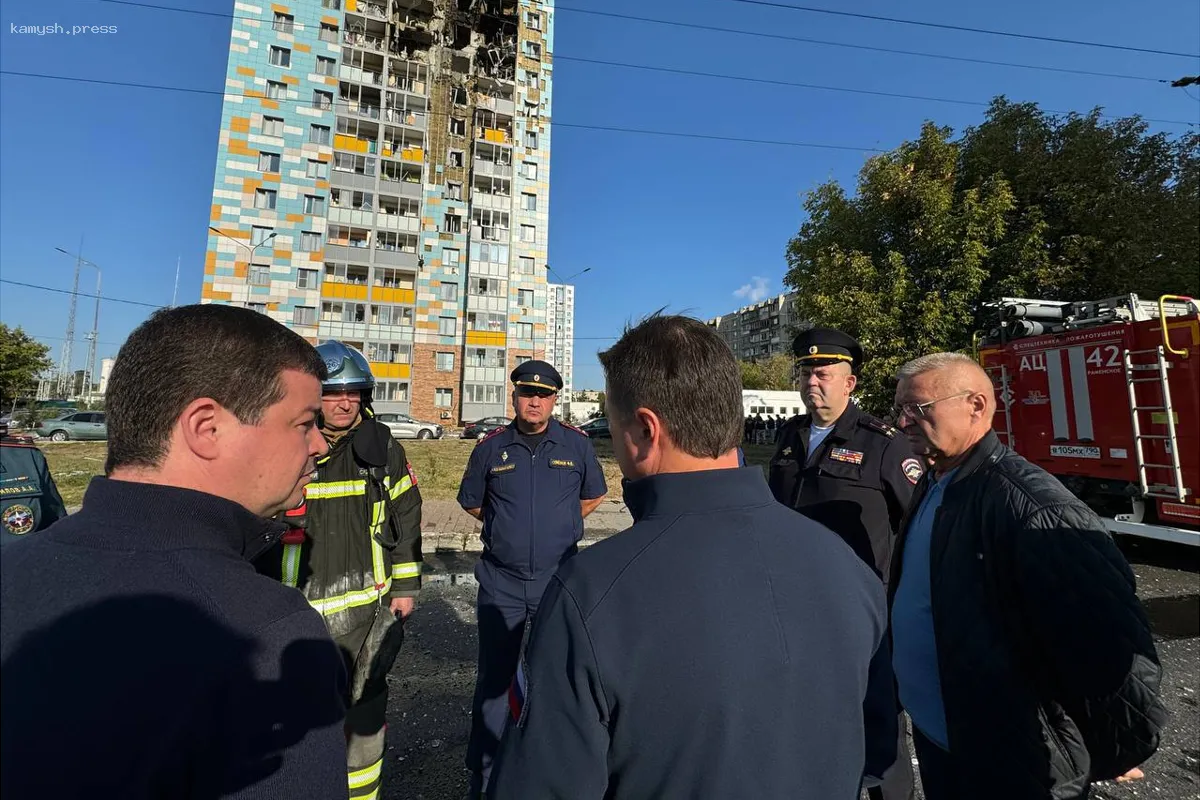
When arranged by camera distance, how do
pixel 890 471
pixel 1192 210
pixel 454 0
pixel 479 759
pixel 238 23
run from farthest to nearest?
1. pixel 454 0
2. pixel 238 23
3. pixel 1192 210
4. pixel 890 471
5. pixel 479 759

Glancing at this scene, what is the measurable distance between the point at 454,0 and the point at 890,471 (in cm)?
4948

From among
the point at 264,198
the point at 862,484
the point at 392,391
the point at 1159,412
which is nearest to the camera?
the point at 862,484

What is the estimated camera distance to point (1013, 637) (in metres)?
1.72

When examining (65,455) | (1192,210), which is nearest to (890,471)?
(1192,210)

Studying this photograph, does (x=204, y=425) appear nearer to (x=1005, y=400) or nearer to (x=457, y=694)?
(x=457, y=694)

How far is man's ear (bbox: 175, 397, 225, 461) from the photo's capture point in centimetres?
100

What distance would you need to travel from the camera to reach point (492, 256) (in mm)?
40938

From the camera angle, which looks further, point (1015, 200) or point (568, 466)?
point (1015, 200)

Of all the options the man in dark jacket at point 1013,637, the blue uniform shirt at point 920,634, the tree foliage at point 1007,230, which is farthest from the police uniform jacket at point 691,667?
the tree foliage at point 1007,230

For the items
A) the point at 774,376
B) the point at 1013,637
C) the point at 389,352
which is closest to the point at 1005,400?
the point at 1013,637

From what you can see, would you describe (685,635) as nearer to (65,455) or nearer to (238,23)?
(65,455)

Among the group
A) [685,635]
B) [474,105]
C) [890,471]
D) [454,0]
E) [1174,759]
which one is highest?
[454,0]

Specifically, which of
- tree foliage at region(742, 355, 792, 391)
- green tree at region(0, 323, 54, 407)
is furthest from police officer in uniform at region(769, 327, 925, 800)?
tree foliage at region(742, 355, 792, 391)

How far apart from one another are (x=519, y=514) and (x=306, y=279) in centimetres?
3873
